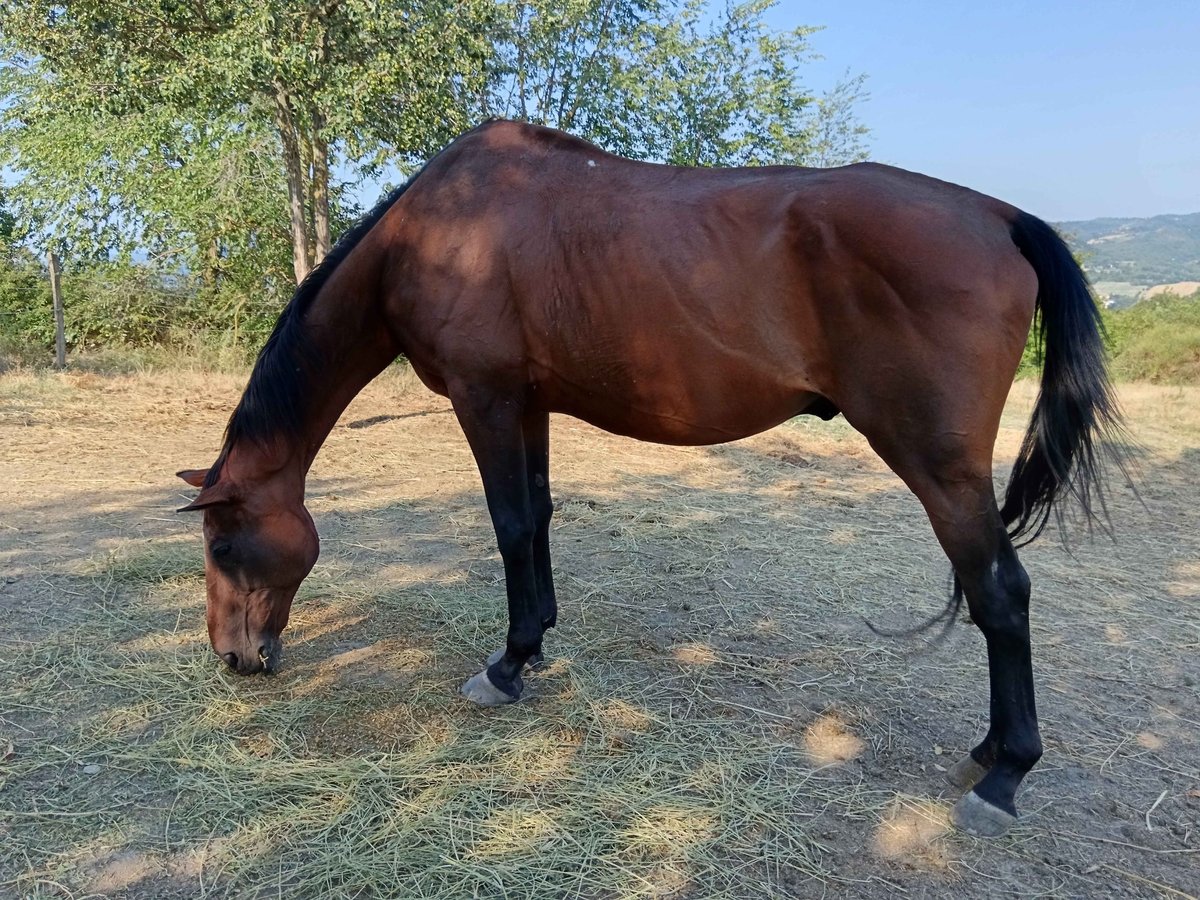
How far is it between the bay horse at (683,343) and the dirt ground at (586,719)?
0.96 ft

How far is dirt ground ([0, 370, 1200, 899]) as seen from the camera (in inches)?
80.4

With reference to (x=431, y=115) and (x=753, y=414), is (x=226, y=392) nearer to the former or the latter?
(x=431, y=115)

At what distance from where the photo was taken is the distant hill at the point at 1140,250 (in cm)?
7394

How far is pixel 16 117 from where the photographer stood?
10.6 meters

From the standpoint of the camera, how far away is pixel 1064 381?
7.72ft

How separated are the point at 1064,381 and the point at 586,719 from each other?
1.99 m

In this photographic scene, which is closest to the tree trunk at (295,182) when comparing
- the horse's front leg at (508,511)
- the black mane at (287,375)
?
the black mane at (287,375)

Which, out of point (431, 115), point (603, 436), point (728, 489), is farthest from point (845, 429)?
point (431, 115)

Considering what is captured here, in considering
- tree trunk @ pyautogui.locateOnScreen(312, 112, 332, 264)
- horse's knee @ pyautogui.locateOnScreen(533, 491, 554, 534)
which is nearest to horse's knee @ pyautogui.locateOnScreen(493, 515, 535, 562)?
horse's knee @ pyautogui.locateOnScreen(533, 491, 554, 534)

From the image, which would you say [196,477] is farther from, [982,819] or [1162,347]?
[1162,347]

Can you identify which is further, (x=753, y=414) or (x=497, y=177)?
(x=497, y=177)

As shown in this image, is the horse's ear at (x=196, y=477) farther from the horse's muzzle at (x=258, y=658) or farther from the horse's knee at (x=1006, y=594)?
the horse's knee at (x=1006, y=594)

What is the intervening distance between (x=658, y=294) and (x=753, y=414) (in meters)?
0.51

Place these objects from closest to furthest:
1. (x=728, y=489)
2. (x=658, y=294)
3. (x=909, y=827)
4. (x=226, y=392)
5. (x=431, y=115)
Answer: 1. (x=909, y=827)
2. (x=658, y=294)
3. (x=728, y=489)
4. (x=431, y=115)
5. (x=226, y=392)
